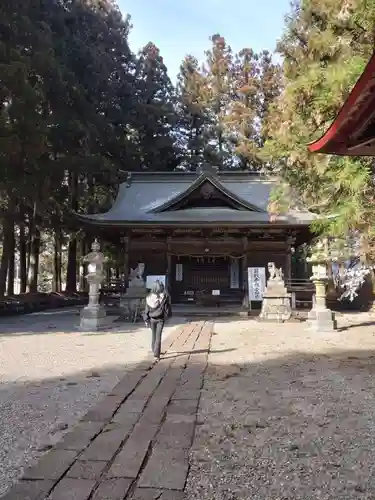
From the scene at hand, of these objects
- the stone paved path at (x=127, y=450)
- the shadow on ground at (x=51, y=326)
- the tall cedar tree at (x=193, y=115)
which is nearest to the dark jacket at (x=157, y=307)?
the stone paved path at (x=127, y=450)

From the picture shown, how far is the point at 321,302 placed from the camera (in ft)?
39.5

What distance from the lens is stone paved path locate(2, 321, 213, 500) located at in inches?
107

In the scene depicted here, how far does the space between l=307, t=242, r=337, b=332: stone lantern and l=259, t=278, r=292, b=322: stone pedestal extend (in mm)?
1290

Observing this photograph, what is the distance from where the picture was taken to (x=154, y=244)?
18891mm

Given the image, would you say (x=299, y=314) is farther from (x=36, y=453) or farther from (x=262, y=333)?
(x=36, y=453)

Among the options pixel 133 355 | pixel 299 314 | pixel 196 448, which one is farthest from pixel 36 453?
pixel 299 314

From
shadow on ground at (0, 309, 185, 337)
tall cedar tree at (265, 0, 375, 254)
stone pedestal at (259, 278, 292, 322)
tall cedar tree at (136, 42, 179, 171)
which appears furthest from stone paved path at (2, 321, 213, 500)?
tall cedar tree at (136, 42, 179, 171)

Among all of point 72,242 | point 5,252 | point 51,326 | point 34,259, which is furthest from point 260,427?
point 72,242

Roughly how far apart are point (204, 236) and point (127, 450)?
1559cm

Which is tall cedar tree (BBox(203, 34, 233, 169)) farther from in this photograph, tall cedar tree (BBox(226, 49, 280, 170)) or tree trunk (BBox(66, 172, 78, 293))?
tree trunk (BBox(66, 172, 78, 293))

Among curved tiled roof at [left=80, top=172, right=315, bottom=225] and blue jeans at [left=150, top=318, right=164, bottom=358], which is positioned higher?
curved tiled roof at [left=80, top=172, right=315, bottom=225]

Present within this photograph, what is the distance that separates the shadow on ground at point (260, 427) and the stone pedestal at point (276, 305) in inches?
284

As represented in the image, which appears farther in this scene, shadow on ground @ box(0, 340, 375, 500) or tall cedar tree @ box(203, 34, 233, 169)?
tall cedar tree @ box(203, 34, 233, 169)

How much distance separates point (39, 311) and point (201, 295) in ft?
22.0
